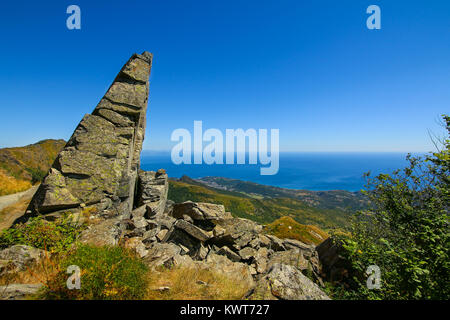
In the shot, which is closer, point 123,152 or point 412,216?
point 412,216

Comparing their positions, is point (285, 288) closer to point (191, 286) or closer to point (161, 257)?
point (191, 286)

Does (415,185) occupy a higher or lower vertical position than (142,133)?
lower

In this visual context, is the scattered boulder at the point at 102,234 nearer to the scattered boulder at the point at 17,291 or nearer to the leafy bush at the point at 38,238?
the leafy bush at the point at 38,238

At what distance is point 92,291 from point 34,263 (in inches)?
143

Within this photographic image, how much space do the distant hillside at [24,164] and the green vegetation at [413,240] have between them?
116 ft

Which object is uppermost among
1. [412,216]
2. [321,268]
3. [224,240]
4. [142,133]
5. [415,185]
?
[142,133]

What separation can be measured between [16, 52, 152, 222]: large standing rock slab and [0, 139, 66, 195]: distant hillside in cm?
1876

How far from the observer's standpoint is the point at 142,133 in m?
21.1

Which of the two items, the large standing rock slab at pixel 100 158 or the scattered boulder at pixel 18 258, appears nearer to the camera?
the scattered boulder at pixel 18 258

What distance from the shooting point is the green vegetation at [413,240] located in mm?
5559

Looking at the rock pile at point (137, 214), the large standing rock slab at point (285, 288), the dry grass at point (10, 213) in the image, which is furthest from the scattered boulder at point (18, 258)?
the dry grass at point (10, 213)

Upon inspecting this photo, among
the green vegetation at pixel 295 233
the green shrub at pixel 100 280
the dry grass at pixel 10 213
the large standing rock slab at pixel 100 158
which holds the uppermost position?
the large standing rock slab at pixel 100 158
